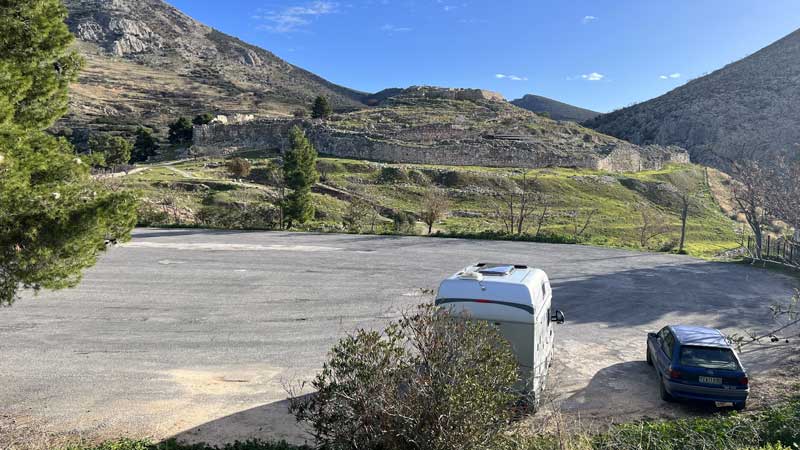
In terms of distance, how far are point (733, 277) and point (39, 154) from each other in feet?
80.7

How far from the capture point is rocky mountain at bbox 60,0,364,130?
108438 mm

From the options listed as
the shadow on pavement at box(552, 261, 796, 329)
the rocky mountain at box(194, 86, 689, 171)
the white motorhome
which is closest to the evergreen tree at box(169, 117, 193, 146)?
the rocky mountain at box(194, 86, 689, 171)

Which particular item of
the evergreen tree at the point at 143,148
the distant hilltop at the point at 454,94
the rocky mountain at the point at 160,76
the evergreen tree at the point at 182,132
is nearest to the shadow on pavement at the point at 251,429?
the evergreen tree at the point at 143,148

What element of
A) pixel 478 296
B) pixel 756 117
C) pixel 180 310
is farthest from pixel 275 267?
pixel 756 117

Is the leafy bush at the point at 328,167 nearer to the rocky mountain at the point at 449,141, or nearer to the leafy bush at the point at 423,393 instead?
the rocky mountain at the point at 449,141

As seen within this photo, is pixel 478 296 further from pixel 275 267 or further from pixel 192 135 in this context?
pixel 192 135

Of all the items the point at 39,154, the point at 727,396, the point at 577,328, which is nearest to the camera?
the point at 39,154

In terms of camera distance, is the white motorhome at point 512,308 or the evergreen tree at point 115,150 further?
the evergreen tree at point 115,150

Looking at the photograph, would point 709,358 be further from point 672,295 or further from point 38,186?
point 38,186

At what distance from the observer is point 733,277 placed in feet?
68.6

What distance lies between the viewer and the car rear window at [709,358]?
8.92 meters

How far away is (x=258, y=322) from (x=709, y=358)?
11180 millimetres

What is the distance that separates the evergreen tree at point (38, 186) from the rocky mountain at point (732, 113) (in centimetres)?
9251

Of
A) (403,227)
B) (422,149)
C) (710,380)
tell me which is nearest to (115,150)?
(422,149)
